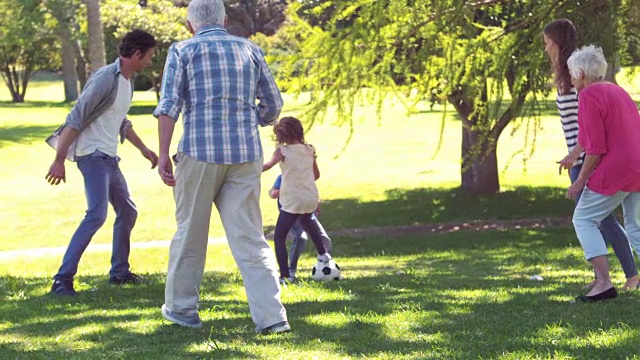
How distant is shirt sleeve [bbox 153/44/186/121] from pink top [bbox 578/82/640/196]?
2.37m

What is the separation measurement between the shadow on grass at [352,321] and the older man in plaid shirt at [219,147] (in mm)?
381

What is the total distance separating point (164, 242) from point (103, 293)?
928 cm

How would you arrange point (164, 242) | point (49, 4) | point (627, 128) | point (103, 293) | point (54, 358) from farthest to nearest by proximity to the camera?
point (49, 4) < point (164, 242) < point (103, 293) < point (627, 128) < point (54, 358)

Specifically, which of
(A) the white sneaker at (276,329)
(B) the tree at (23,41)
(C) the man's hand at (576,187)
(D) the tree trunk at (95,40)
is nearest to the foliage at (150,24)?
(B) the tree at (23,41)

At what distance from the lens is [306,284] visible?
8.30 metres

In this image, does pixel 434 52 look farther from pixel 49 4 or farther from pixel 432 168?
pixel 49 4

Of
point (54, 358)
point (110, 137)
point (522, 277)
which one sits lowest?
point (522, 277)

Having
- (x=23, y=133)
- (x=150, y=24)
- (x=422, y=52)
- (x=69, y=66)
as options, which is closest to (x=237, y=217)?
(x=422, y=52)

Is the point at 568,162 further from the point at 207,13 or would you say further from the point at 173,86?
the point at 173,86

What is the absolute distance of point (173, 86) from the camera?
577cm

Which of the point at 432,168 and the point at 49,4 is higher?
the point at 49,4

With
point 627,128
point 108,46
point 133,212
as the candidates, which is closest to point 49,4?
point 108,46

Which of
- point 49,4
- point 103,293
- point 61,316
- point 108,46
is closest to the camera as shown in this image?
point 61,316

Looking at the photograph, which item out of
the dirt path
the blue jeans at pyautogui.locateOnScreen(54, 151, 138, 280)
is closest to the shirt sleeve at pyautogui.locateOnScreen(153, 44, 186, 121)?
the blue jeans at pyautogui.locateOnScreen(54, 151, 138, 280)
